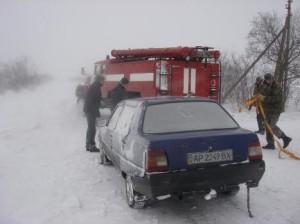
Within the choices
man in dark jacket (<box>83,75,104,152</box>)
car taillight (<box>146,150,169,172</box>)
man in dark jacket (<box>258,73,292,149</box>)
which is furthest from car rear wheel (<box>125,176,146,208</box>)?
man in dark jacket (<box>258,73,292,149</box>)

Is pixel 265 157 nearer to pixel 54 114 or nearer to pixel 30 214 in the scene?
pixel 30 214

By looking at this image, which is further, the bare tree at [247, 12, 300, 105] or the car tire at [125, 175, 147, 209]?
the bare tree at [247, 12, 300, 105]

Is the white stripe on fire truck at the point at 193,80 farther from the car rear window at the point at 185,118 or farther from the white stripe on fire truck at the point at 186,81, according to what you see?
the car rear window at the point at 185,118

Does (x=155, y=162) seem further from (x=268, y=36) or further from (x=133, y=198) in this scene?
(x=268, y=36)

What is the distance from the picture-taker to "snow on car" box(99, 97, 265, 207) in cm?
382

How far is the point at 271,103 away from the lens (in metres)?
8.00

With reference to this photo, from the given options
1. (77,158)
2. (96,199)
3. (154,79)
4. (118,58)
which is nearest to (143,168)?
(96,199)

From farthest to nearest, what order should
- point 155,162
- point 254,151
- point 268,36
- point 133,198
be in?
point 268,36 → point 133,198 → point 254,151 → point 155,162

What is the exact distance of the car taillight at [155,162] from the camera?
12.5 feet

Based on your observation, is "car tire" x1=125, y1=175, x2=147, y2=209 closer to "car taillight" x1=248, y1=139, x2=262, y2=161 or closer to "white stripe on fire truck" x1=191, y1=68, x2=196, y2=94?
"car taillight" x1=248, y1=139, x2=262, y2=161

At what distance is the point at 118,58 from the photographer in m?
13.3

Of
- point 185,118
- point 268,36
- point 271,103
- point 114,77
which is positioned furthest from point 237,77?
point 185,118

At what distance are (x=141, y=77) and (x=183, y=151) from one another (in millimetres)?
7973

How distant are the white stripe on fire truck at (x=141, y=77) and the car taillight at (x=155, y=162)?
7.46 metres
